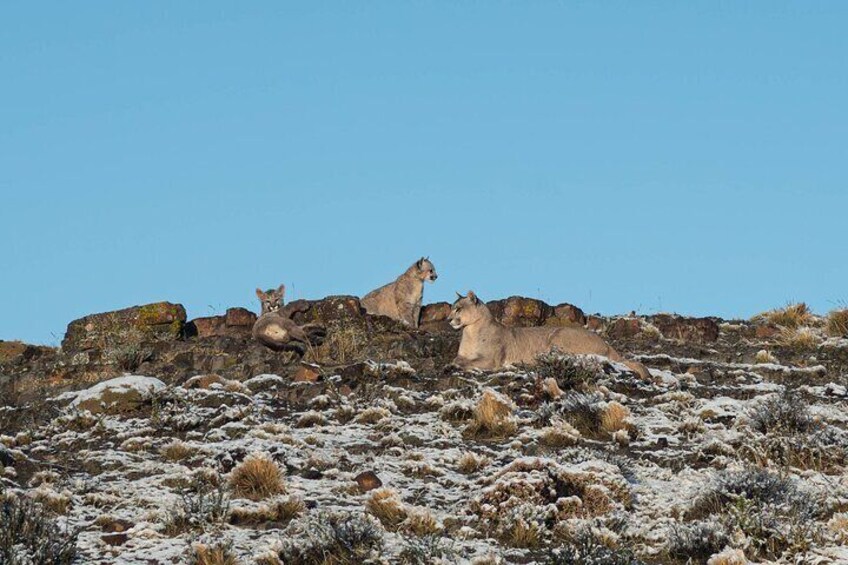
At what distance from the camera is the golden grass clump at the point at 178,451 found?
47.0ft

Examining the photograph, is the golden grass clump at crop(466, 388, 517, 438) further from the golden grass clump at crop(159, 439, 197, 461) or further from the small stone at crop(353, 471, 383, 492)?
the golden grass clump at crop(159, 439, 197, 461)

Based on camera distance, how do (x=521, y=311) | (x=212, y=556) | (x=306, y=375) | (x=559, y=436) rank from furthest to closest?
(x=521, y=311)
(x=306, y=375)
(x=559, y=436)
(x=212, y=556)

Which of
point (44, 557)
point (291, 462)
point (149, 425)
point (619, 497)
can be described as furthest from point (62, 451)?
point (619, 497)

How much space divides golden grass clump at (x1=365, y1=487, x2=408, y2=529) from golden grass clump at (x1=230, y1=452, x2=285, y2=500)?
1.11m

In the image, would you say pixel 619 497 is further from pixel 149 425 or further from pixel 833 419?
pixel 149 425

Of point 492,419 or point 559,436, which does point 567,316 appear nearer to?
point 492,419

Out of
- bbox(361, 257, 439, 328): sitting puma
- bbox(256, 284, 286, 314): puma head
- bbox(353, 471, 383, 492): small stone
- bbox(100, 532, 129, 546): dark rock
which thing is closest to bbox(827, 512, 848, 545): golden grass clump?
bbox(353, 471, 383, 492): small stone

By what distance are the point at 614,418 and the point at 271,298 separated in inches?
451

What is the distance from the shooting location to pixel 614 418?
15398 mm

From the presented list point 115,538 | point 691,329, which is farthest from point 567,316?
point 115,538

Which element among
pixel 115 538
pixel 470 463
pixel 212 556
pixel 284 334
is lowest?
pixel 212 556

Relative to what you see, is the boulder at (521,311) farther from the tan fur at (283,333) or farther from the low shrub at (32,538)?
the low shrub at (32,538)

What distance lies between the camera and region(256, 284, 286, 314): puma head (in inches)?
987

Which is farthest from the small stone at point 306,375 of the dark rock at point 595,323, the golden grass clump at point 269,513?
the dark rock at point 595,323
